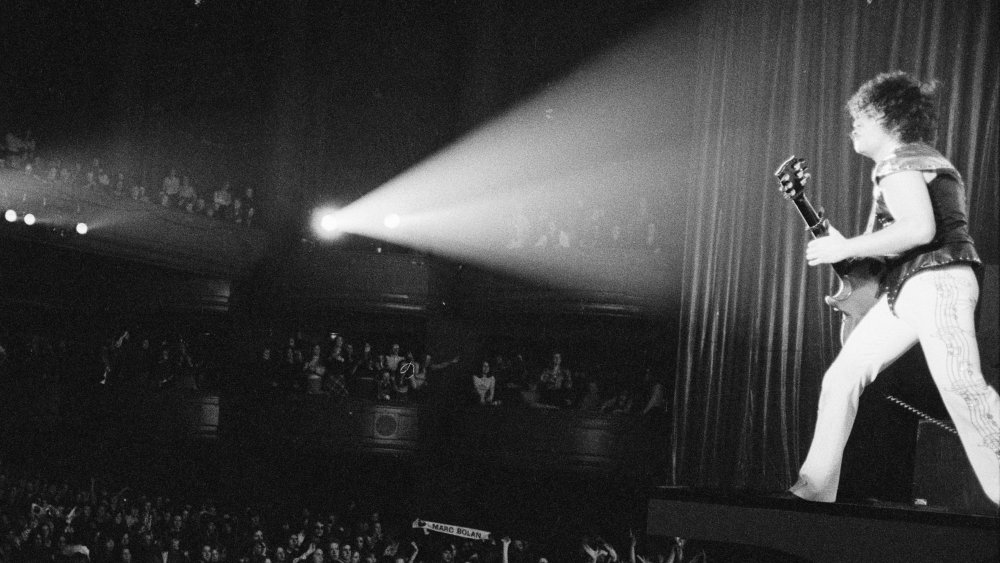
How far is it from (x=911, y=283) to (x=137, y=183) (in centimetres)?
1355

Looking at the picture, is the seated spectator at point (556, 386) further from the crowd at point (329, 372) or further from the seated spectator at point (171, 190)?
the seated spectator at point (171, 190)

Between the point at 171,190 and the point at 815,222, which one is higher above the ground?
the point at 171,190

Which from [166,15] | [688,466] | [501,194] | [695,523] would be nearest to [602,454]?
[688,466]

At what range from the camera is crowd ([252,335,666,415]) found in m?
12.6

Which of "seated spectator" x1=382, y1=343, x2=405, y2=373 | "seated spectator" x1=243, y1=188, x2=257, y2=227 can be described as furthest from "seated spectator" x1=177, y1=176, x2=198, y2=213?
"seated spectator" x1=382, y1=343, x2=405, y2=373

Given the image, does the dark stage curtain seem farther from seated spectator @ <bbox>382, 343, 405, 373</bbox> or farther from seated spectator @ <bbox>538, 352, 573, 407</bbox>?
seated spectator @ <bbox>382, 343, 405, 373</bbox>

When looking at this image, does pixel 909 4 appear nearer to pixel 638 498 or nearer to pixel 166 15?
pixel 638 498

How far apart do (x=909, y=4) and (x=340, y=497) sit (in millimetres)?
10771

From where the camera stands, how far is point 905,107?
14.7 feet

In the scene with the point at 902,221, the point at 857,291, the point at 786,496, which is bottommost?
the point at 786,496

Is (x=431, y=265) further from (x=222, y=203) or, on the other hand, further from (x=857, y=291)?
(x=857, y=291)

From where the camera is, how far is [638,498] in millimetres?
12609

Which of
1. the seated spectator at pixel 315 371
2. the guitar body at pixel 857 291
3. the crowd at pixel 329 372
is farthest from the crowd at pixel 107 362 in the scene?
the guitar body at pixel 857 291

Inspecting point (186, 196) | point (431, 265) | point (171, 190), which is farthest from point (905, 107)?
point (171, 190)
